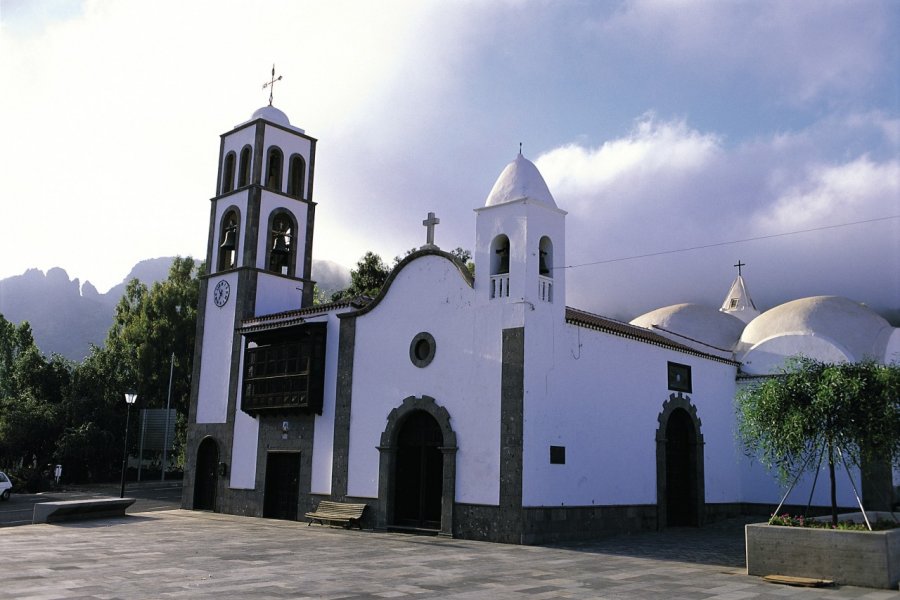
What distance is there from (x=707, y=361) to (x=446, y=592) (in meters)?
15.2

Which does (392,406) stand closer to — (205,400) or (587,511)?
(587,511)

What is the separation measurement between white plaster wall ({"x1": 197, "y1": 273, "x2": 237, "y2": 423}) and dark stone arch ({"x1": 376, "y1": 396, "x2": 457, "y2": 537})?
729 cm

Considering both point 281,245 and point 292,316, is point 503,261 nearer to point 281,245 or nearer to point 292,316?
point 292,316

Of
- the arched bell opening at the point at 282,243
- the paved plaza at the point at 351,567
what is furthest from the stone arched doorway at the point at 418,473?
the arched bell opening at the point at 282,243

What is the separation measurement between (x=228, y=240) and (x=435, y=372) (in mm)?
10405

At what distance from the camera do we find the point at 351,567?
1138 cm

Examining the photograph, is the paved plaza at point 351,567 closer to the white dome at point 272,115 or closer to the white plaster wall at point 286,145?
the white plaster wall at point 286,145

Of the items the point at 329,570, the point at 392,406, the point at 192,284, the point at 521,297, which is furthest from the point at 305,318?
the point at 192,284

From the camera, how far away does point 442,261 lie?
1769cm

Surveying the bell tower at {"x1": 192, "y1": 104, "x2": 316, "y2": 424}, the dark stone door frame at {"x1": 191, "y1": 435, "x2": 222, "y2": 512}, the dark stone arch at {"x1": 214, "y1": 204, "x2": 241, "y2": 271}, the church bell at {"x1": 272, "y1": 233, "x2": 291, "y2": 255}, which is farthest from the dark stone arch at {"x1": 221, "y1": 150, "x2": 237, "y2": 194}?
the dark stone door frame at {"x1": 191, "y1": 435, "x2": 222, "y2": 512}

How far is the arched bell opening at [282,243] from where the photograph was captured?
2414 cm

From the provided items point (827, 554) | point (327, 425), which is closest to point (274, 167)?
point (327, 425)

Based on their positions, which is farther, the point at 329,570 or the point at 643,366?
the point at 643,366

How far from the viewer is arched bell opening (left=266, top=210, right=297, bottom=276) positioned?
79.2ft
